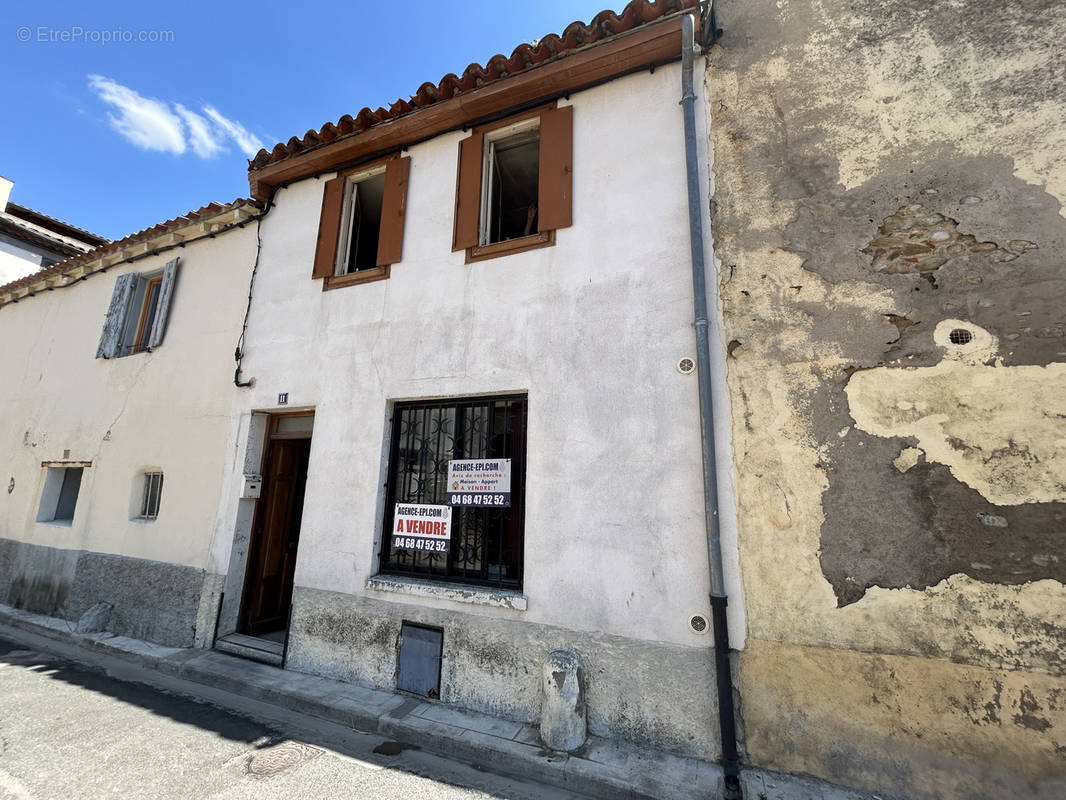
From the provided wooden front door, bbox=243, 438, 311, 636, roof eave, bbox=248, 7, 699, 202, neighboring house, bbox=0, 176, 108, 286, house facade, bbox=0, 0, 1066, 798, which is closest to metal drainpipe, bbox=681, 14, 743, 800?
house facade, bbox=0, 0, 1066, 798

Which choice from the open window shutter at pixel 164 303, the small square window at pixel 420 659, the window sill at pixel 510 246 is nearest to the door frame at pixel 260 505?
the small square window at pixel 420 659

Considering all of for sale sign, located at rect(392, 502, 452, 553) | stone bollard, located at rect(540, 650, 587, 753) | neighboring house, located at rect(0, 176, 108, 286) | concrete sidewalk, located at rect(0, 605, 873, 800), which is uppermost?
neighboring house, located at rect(0, 176, 108, 286)

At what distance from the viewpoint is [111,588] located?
611cm

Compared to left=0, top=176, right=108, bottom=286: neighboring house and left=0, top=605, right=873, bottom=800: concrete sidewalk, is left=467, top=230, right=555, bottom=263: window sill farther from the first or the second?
left=0, top=176, right=108, bottom=286: neighboring house

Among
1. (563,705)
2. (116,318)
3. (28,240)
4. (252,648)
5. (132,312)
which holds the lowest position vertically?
(252,648)

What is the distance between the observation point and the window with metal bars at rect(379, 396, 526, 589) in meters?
4.32

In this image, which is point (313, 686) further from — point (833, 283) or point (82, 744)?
point (833, 283)

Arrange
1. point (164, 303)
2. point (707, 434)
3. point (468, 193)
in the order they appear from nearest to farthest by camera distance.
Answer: point (707, 434) < point (468, 193) < point (164, 303)

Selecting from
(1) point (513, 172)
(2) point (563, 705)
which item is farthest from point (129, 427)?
(2) point (563, 705)

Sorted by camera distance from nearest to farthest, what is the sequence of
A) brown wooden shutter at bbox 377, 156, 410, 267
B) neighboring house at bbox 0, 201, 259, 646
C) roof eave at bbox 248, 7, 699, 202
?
roof eave at bbox 248, 7, 699, 202 < brown wooden shutter at bbox 377, 156, 410, 267 < neighboring house at bbox 0, 201, 259, 646

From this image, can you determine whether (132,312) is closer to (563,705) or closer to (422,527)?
(422,527)

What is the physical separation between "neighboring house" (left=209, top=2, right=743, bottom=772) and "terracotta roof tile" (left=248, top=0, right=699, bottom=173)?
23 millimetres

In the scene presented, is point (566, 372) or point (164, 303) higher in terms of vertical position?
point (164, 303)

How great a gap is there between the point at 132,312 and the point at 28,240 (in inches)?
285
